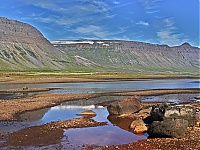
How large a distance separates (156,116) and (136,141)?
6.66 meters

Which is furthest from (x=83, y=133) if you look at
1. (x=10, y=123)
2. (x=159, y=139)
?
(x=10, y=123)

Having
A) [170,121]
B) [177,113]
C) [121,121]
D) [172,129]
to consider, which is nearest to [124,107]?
[121,121]

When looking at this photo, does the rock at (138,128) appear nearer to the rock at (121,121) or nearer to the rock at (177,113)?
the rock at (121,121)

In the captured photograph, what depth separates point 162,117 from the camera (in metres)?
28.3

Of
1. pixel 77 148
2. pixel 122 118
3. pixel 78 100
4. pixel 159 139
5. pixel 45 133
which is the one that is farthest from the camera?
pixel 78 100

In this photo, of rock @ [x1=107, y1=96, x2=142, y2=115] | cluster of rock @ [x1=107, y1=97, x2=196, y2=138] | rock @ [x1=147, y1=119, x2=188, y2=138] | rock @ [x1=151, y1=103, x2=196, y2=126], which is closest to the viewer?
rock @ [x1=147, y1=119, x2=188, y2=138]

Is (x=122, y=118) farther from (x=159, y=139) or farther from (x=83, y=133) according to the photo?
(x=159, y=139)

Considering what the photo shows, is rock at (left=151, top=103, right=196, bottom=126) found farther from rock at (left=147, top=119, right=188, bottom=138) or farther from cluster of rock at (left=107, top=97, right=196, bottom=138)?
rock at (left=147, top=119, right=188, bottom=138)

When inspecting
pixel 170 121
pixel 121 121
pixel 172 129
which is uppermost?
pixel 170 121

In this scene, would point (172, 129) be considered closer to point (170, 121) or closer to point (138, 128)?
point (170, 121)

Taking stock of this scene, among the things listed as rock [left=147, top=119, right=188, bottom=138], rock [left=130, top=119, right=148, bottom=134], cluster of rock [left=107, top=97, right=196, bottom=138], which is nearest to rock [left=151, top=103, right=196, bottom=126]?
cluster of rock [left=107, top=97, right=196, bottom=138]

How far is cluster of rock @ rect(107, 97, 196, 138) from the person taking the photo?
2433 cm

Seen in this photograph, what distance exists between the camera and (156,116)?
29.9 meters

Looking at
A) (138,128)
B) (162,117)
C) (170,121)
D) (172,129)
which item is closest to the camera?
(172,129)
